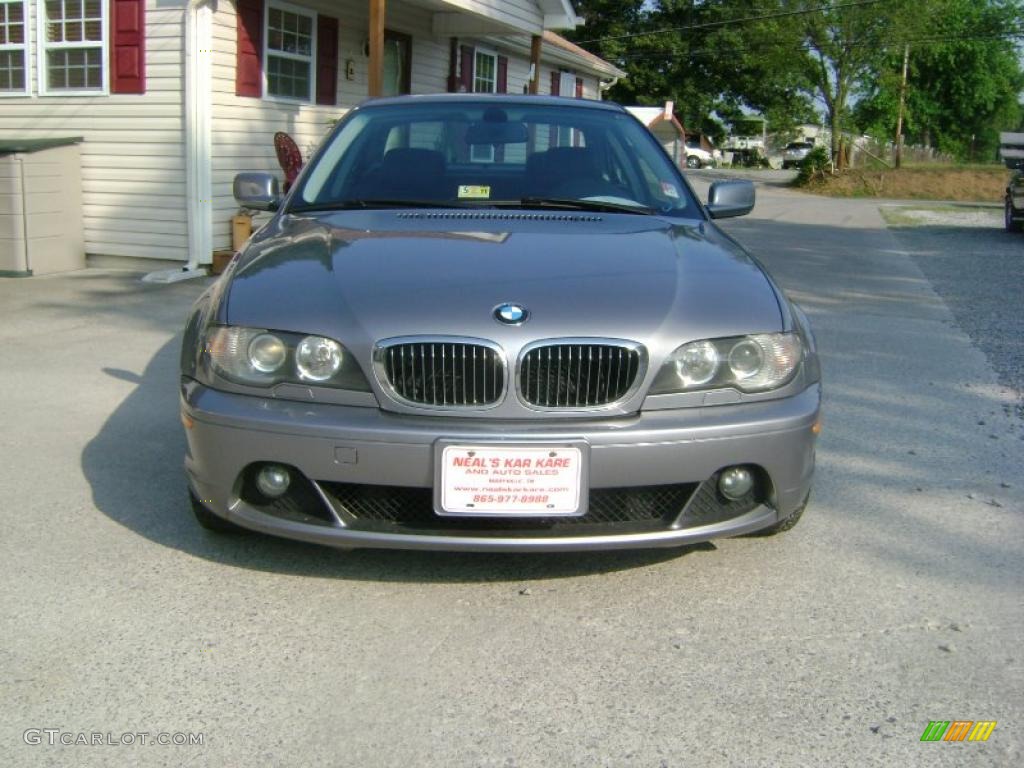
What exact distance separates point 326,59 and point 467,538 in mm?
11049

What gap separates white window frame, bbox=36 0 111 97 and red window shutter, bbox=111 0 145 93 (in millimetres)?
99

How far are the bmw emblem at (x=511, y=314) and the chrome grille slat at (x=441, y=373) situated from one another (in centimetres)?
11

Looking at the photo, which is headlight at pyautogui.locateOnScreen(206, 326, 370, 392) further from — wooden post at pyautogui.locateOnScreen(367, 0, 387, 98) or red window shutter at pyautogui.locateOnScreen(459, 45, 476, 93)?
red window shutter at pyautogui.locateOnScreen(459, 45, 476, 93)

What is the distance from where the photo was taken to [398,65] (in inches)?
595

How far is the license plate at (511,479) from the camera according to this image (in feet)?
9.59

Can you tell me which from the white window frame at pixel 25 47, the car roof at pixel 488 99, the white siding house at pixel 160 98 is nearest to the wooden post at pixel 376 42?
the white siding house at pixel 160 98

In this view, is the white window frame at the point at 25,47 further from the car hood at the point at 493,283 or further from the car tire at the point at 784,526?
the car tire at the point at 784,526

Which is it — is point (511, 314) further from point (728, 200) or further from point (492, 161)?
point (728, 200)

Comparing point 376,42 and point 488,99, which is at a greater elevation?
point 376,42

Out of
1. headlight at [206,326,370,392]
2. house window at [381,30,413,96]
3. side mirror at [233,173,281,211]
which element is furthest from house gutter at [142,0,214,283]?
headlight at [206,326,370,392]

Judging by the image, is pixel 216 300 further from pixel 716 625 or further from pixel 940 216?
pixel 940 216

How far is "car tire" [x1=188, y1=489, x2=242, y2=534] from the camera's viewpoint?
348cm

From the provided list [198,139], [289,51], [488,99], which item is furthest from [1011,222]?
[488,99]

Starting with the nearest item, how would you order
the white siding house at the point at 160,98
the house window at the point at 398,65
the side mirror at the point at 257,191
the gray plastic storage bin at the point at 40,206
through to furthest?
the side mirror at the point at 257,191 → the gray plastic storage bin at the point at 40,206 → the white siding house at the point at 160,98 → the house window at the point at 398,65
